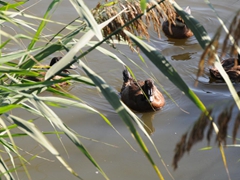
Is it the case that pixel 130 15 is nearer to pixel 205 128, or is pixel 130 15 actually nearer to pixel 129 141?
pixel 205 128

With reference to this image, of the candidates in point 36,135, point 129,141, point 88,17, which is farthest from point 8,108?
point 129,141

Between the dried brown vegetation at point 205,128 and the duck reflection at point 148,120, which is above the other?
the dried brown vegetation at point 205,128

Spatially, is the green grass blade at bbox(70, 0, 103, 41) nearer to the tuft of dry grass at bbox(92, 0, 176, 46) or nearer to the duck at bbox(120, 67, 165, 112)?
the tuft of dry grass at bbox(92, 0, 176, 46)

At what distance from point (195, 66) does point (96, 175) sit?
2779 mm

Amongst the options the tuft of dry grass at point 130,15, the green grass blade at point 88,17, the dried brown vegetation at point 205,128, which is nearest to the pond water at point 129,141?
the tuft of dry grass at point 130,15

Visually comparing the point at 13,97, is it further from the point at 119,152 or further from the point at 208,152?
the point at 208,152

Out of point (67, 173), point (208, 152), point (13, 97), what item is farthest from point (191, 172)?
point (13, 97)

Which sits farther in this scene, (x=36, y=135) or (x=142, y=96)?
(x=142, y=96)

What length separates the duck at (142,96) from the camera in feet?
17.2

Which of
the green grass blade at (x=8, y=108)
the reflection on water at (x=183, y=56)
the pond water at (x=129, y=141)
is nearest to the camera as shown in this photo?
the green grass blade at (x=8, y=108)

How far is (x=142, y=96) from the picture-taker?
17.8ft

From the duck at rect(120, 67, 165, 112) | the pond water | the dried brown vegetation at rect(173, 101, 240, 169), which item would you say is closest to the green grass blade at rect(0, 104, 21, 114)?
the dried brown vegetation at rect(173, 101, 240, 169)

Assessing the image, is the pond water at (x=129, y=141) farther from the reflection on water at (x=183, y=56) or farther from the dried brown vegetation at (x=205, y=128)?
the dried brown vegetation at (x=205, y=128)

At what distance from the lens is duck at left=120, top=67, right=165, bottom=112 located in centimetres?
524
